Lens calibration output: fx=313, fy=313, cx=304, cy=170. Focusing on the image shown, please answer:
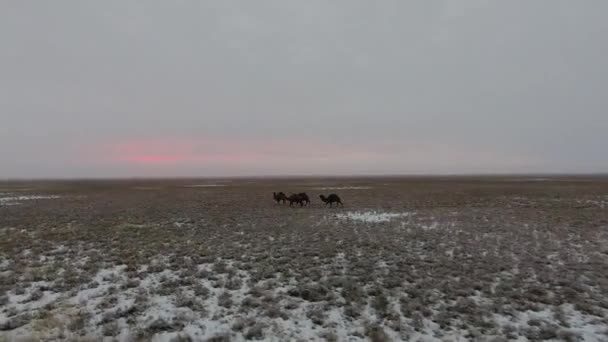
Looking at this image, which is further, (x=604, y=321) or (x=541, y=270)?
(x=541, y=270)

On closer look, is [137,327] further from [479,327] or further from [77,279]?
[479,327]

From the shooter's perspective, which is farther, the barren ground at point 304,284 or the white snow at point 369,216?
the white snow at point 369,216

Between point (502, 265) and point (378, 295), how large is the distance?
487 cm

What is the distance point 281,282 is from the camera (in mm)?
8234

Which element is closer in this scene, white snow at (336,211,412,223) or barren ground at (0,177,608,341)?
barren ground at (0,177,608,341)

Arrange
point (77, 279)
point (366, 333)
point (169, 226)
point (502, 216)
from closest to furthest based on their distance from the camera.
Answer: point (366, 333)
point (77, 279)
point (169, 226)
point (502, 216)

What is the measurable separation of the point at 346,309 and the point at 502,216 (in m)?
17.5

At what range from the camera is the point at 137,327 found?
18.9 feet

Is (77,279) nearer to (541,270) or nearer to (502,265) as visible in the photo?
(502,265)

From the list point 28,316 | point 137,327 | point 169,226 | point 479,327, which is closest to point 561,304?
point 479,327

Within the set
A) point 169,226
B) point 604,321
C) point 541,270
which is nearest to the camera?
point 604,321

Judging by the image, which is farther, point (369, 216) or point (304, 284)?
point (369, 216)

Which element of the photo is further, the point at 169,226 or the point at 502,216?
the point at 502,216

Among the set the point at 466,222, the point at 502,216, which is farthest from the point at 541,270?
the point at 502,216
